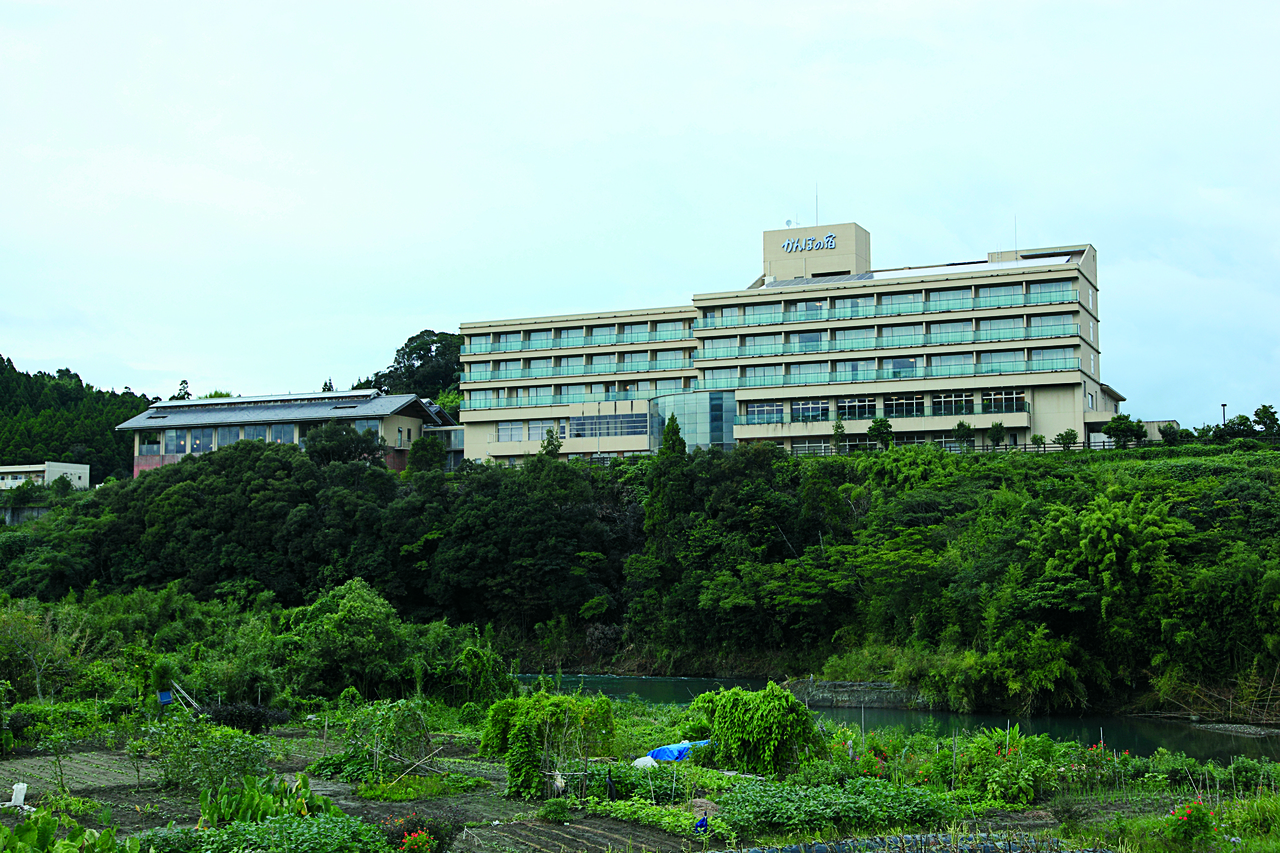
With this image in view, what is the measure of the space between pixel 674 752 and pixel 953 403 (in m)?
47.6

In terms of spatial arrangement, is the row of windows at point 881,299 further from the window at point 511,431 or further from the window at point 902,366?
the window at point 511,431

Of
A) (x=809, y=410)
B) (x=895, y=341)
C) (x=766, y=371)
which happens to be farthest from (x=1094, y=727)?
(x=766, y=371)

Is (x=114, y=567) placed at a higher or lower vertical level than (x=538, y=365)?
lower

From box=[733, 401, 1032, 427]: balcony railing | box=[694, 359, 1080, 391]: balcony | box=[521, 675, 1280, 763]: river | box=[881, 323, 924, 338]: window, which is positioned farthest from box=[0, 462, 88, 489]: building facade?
box=[881, 323, 924, 338]: window

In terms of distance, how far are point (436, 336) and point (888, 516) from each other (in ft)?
215

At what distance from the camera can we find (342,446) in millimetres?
65750

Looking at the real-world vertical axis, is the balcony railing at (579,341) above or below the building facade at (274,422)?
above

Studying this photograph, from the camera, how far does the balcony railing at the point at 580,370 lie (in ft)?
248

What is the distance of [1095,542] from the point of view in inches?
1467

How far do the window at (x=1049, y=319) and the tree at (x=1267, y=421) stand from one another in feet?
38.8

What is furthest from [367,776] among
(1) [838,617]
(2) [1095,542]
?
(1) [838,617]

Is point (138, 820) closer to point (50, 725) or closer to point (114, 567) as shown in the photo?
point (50, 725)

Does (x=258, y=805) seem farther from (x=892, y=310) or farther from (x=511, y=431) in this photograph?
(x=511, y=431)

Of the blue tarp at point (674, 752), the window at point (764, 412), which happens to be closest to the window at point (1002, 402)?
the window at point (764, 412)
